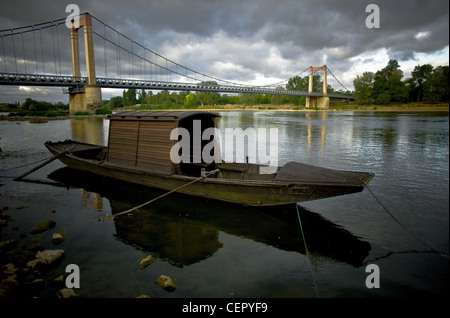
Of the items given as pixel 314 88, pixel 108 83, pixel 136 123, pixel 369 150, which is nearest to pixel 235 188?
pixel 136 123

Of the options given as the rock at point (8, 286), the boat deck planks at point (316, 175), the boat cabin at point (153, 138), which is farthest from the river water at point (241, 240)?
the boat cabin at point (153, 138)

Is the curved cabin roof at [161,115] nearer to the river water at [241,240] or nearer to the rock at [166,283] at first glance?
the river water at [241,240]

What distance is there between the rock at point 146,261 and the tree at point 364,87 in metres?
84.4

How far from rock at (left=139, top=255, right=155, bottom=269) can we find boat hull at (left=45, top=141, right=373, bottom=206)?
2969mm

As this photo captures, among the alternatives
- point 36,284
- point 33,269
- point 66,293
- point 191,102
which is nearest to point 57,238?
point 33,269

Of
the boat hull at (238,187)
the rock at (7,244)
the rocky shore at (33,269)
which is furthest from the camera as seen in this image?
the boat hull at (238,187)

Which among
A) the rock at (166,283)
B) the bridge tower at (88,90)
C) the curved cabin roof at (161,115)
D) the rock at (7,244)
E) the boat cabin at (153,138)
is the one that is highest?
the bridge tower at (88,90)

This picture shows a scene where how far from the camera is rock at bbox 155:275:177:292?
4.52 metres

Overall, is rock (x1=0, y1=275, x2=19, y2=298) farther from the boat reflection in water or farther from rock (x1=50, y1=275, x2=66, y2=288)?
the boat reflection in water

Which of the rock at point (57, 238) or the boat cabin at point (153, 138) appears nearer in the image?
the rock at point (57, 238)

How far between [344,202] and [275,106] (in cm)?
9738

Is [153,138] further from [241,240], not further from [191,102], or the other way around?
[191,102]

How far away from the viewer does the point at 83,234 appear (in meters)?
6.38

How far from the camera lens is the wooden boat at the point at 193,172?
6.52 m
